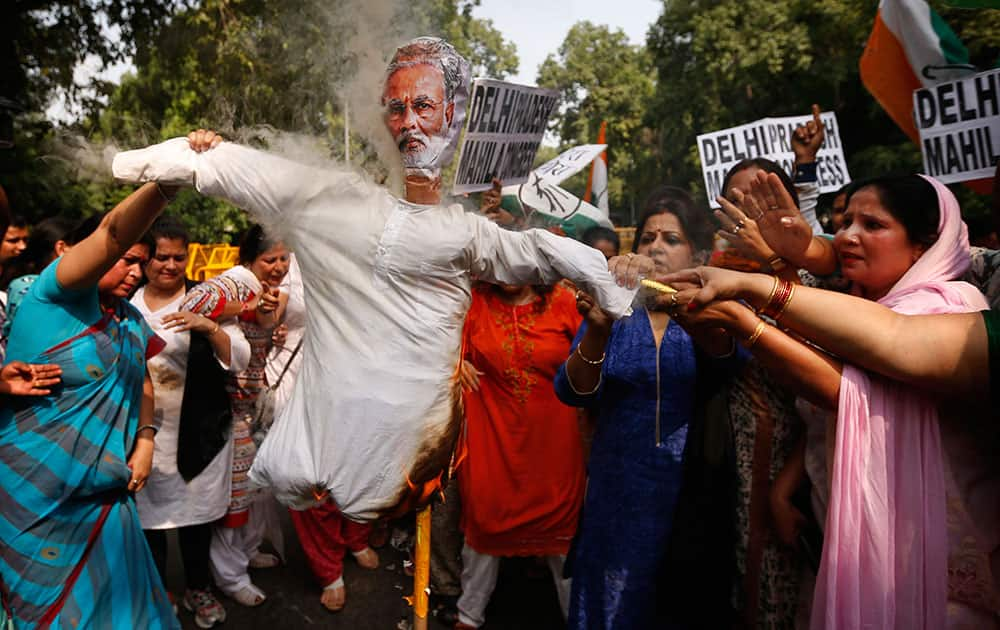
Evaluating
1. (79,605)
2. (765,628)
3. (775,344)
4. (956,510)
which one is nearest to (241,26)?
(775,344)

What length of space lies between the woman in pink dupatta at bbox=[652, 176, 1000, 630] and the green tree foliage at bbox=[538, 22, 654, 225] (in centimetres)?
2713

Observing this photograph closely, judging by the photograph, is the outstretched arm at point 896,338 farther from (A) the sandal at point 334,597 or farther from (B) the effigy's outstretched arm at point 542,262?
(A) the sandal at point 334,597

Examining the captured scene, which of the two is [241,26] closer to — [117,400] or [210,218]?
[117,400]

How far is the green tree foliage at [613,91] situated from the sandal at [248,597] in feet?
85.0

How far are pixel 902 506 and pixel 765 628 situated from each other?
0.89 m

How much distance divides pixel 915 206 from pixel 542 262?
49.5 inches

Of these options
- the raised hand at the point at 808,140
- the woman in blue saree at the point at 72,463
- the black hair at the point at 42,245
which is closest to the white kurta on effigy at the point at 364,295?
the woman in blue saree at the point at 72,463

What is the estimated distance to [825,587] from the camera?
173 centimetres

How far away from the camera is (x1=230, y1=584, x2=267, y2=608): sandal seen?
377 centimetres

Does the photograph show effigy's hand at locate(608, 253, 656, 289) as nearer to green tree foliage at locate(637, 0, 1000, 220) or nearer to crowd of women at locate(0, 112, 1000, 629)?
crowd of women at locate(0, 112, 1000, 629)

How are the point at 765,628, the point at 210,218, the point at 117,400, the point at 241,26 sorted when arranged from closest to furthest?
the point at 241,26 < the point at 765,628 < the point at 117,400 < the point at 210,218

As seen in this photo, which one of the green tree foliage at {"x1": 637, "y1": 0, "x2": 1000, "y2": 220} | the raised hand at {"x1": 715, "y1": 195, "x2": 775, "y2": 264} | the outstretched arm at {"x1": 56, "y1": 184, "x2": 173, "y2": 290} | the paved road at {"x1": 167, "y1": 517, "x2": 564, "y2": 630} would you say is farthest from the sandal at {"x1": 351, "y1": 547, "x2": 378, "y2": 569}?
the green tree foliage at {"x1": 637, "y1": 0, "x2": 1000, "y2": 220}

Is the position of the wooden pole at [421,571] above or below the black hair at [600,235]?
below

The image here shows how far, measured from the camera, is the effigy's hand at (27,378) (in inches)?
88.4
